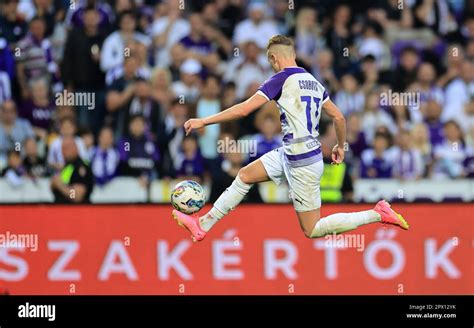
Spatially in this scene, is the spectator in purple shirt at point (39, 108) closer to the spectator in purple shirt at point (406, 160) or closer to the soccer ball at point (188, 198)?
the spectator in purple shirt at point (406, 160)

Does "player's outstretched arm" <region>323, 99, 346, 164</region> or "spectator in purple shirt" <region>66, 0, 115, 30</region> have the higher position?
"spectator in purple shirt" <region>66, 0, 115, 30</region>

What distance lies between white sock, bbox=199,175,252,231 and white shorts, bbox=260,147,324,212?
28 cm

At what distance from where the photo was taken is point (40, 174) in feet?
47.1

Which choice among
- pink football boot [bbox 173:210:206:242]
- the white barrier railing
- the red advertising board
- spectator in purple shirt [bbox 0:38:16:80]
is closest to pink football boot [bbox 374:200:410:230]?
pink football boot [bbox 173:210:206:242]

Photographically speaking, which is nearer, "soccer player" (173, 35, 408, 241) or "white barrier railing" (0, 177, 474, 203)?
"soccer player" (173, 35, 408, 241)

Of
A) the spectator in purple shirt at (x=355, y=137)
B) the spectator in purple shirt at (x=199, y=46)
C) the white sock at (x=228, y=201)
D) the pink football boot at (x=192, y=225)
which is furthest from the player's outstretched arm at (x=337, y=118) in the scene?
the spectator in purple shirt at (x=199, y=46)

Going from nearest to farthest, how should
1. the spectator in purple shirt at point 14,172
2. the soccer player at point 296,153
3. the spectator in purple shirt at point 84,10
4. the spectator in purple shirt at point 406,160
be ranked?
the soccer player at point 296,153 < the spectator in purple shirt at point 14,172 < the spectator in purple shirt at point 406,160 < the spectator in purple shirt at point 84,10

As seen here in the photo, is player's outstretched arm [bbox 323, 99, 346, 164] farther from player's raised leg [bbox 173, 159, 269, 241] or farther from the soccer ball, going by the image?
the soccer ball

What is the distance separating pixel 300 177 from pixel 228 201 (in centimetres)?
67

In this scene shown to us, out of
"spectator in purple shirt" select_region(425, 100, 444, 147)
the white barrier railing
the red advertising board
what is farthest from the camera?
"spectator in purple shirt" select_region(425, 100, 444, 147)

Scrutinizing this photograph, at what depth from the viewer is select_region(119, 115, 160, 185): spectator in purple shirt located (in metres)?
14.4

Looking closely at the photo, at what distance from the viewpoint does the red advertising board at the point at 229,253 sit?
43.5 feet
